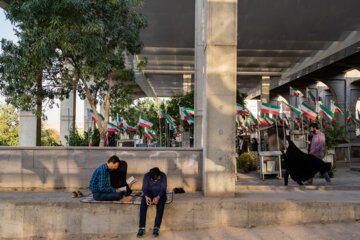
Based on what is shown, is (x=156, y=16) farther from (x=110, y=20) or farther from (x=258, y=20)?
(x=110, y=20)

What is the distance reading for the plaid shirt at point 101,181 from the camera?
24.2 feet

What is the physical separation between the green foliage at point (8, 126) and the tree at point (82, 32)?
93.8ft

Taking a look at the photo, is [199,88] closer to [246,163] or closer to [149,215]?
[246,163]

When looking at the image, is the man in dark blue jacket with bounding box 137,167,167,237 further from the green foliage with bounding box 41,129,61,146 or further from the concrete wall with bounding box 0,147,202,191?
the green foliage with bounding box 41,129,61,146

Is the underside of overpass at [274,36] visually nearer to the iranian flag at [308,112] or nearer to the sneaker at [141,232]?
the iranian flag at [308,112]

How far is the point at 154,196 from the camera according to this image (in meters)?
7.12

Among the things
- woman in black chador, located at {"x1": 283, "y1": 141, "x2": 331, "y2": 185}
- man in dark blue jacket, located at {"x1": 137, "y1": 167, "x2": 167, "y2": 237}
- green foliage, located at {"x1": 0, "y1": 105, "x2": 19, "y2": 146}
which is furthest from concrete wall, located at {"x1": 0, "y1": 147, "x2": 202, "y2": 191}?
green foliage, located at {"x1": 0, "y1": 105, "x2": 19, "y2": 146}

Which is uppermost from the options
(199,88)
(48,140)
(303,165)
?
(199,88)

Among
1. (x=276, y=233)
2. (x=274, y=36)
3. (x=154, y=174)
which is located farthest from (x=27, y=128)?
(x=274, y=36)

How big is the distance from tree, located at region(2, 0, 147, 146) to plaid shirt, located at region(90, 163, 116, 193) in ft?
24.6

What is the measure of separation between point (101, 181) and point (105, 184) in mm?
108

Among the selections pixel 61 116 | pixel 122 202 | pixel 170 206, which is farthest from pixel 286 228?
pixel 61 116

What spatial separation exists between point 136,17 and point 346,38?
20.5m

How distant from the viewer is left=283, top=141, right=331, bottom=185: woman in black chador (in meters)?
9.70
